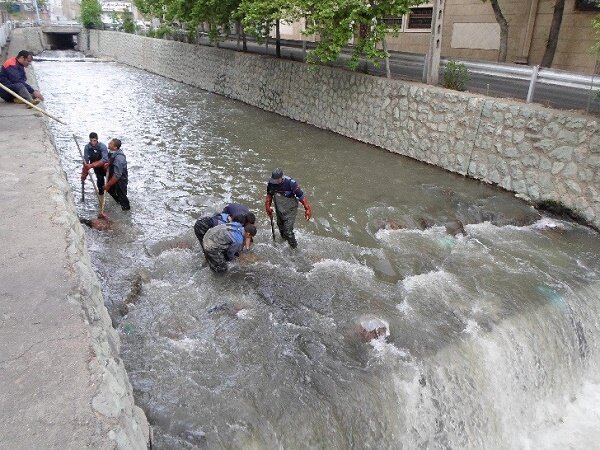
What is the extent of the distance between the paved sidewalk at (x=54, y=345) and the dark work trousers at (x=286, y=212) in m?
3.26

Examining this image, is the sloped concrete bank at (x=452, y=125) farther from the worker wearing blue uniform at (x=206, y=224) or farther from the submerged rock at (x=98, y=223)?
the submerged rock at (x=98, y=223)

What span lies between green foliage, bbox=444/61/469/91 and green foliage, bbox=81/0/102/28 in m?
43.3

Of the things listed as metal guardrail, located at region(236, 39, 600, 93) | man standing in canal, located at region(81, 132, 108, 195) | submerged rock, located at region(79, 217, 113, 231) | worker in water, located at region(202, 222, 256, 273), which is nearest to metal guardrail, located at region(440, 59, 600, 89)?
metal guardrail, located at region(236, 39, 600, 93)

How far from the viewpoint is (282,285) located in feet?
23.4

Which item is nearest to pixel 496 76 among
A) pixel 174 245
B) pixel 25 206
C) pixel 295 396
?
pixel 174 245

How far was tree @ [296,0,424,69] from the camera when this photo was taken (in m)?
12.0

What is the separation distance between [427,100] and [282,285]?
7.38 meters

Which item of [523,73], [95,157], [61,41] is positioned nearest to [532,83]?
[523,73]

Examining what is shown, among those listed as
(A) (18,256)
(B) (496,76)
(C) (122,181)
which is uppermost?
(B) (496,76)

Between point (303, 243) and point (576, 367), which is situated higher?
point (303, 243)

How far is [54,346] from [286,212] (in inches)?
193

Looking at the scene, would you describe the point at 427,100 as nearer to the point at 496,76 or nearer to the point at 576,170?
the point at 496,76

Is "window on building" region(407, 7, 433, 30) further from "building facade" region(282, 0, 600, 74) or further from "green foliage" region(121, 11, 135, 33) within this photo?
"green foliage" region(121, 11, 135, 33)

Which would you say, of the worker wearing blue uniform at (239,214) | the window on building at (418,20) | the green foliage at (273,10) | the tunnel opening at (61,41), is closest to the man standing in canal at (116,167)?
the worker wearing blue uniform at (239,214)
